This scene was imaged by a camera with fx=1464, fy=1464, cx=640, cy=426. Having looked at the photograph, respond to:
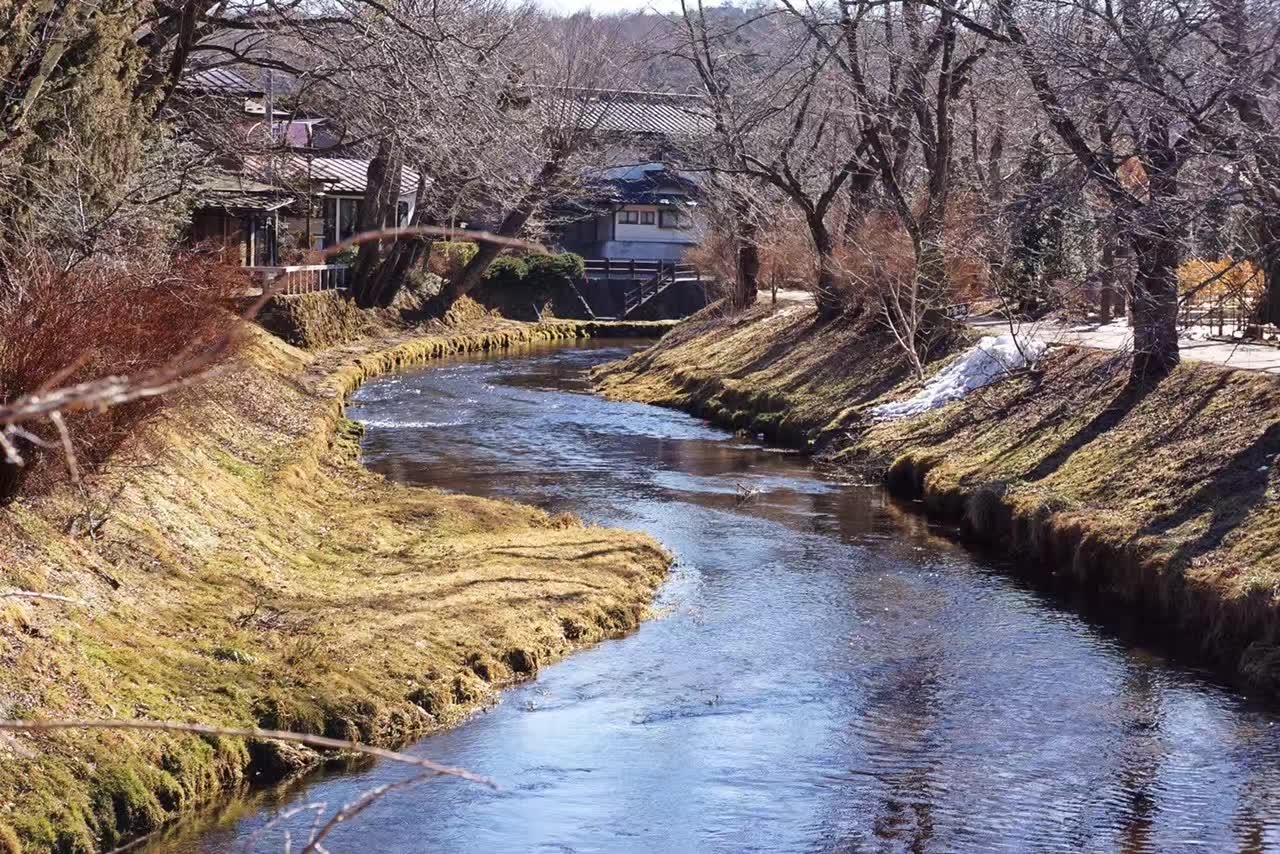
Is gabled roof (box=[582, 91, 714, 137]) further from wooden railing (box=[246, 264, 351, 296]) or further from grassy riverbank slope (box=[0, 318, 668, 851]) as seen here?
grassy riverbank slope (box=[0, 318, 668, 851])


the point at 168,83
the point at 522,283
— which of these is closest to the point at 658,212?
the point at 522,283

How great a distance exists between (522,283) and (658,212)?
38.5 ft

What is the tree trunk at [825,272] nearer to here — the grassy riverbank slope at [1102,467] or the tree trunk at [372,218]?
the grassy riverbank slope at [1102,467]

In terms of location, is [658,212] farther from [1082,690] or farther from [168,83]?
[1082,690]

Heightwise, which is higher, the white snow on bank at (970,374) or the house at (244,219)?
the house at (244,219)

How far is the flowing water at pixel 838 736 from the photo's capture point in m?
8.55

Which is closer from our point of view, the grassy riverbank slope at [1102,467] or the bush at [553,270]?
the grassy riverbank slope at [1102,467]

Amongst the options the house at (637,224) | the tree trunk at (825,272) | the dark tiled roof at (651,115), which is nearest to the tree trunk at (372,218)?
the tree trunk at (825,272)

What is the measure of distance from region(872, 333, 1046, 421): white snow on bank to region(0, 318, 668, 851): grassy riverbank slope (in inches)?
359

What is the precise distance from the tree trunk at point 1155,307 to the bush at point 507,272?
33.6 m

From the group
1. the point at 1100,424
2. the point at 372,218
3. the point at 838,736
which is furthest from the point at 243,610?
the point at 372,218

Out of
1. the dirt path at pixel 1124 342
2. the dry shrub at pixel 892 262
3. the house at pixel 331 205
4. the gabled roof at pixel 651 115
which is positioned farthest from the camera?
the gabled roof at pixel 651 115

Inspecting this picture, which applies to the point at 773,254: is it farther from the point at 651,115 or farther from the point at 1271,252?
the point at 651,115

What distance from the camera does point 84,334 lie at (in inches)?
428
